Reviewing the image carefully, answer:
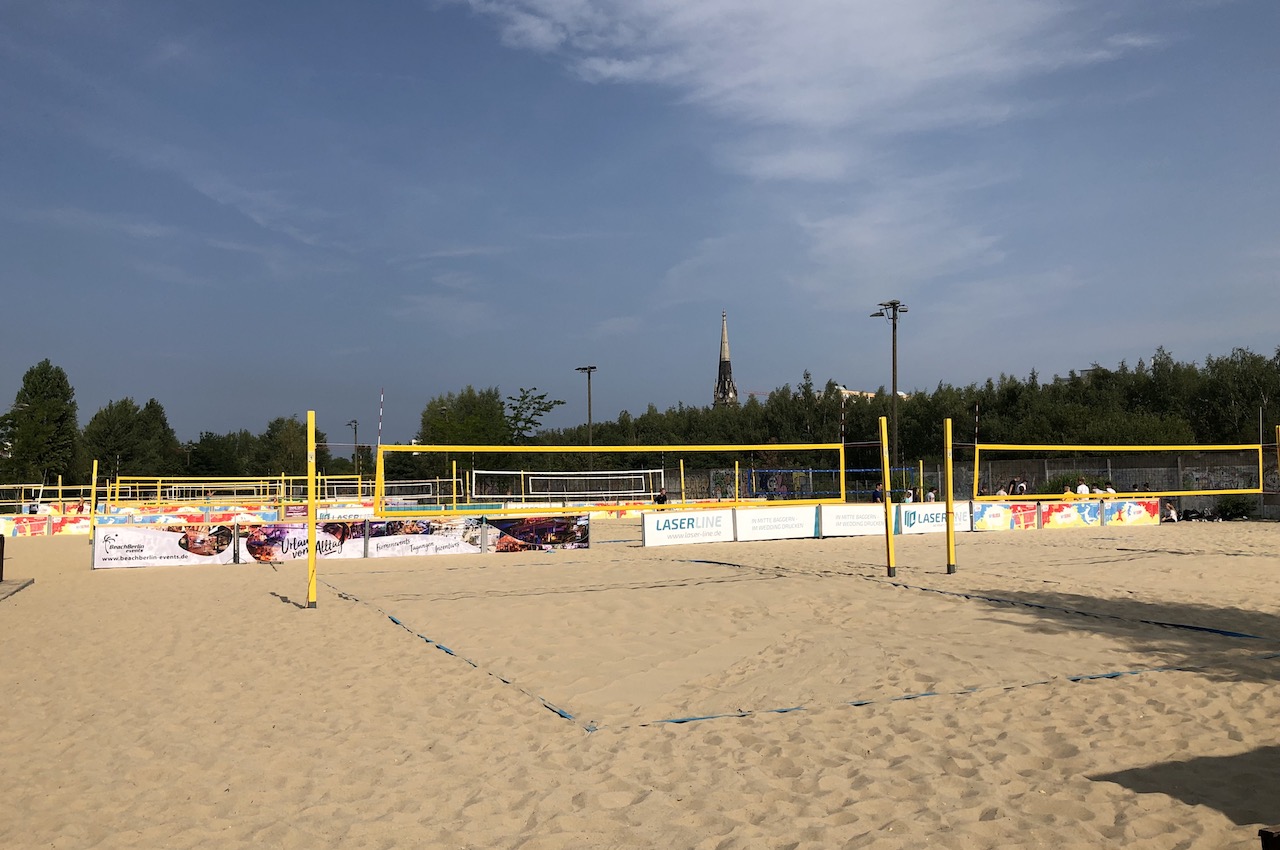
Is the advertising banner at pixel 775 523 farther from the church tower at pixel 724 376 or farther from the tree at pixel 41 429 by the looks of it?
the church tower at pixel 724 376

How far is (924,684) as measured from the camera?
5.89m

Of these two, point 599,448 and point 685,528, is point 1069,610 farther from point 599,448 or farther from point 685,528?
point 685,528

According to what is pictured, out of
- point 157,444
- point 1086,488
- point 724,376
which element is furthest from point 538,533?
point 724,376

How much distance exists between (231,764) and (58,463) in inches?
2309

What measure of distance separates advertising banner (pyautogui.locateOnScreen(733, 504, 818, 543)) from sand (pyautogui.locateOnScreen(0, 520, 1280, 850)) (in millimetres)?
7612

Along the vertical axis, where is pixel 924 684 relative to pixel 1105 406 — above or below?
below

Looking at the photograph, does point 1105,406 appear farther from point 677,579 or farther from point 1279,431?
point 677,579

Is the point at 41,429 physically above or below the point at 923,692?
above

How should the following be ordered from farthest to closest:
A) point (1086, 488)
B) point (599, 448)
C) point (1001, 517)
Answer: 1. point (1086, 488)
2. point (1001, 517)
3. point (599, 448)

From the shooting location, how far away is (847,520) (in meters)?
A: 19.2

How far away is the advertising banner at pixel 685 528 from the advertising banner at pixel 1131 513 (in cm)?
929

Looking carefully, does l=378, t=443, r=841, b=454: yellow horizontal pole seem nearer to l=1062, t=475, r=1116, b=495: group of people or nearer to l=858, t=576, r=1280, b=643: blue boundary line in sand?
l=858, t=576, r=1280, b=643: blue boundary line in sand

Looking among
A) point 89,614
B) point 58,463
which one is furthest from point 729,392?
point 89,614

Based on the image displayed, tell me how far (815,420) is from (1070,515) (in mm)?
37201
